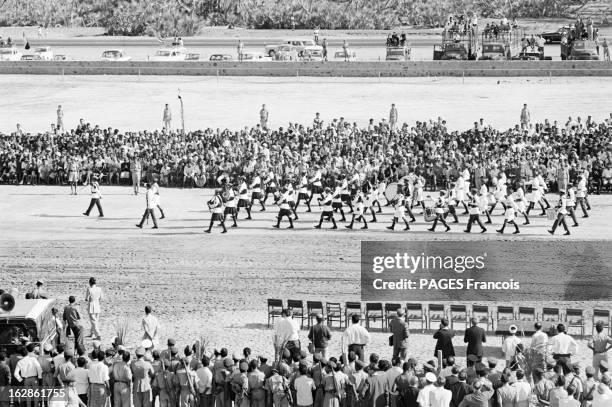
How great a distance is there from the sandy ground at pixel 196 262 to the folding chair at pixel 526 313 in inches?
19.2

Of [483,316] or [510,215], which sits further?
[510,215]

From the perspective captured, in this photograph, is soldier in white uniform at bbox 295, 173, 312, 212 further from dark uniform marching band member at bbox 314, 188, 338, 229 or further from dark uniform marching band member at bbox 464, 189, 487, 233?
dark uniform marching band member at bbox 464, 189, 487, 233

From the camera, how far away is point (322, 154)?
36656mm

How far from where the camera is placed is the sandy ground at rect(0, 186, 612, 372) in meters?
24.4

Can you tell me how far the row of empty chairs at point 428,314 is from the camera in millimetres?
23016

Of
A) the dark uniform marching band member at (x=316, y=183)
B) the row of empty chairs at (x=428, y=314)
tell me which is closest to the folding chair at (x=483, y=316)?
the row of empty chairs at (x=428, y=314)

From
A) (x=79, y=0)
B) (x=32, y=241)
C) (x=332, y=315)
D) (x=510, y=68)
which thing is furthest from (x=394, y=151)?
(x=79, y=0)

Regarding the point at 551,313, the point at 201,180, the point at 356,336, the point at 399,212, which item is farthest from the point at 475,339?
the point at 201,180

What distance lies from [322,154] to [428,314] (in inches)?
530

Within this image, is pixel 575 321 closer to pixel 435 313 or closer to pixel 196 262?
pixel 435 313

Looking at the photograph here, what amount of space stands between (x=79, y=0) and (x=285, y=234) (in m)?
53.1

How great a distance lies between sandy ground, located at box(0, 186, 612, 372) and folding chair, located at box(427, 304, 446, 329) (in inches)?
21.1

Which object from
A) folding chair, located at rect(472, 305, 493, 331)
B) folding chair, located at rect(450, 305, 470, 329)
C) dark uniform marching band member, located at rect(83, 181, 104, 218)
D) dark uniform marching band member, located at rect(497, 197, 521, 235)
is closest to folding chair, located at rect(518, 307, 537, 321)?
folding chair, located at rect(472, 305, 493, 331)

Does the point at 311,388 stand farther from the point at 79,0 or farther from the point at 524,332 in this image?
the point at 79,0
